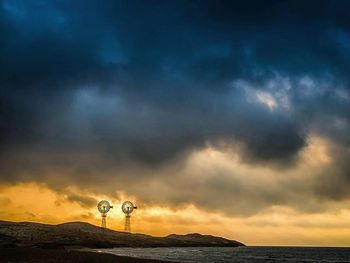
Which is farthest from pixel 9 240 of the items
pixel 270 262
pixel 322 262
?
pixel 322 262

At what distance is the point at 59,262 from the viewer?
61312mm

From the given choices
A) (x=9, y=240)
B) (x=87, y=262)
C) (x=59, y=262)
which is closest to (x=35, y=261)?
(x=59, y=262)

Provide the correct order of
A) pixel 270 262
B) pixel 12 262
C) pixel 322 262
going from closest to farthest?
1. pixel 12 262
2. pixel 270 262
3. pixel 322 262

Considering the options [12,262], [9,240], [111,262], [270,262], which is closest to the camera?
[12,262]

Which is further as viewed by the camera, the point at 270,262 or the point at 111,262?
the point at 270,262

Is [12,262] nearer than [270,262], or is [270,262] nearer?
[12,262]

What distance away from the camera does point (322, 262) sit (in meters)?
129

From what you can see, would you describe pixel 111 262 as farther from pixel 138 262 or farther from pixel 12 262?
pixel 12 262

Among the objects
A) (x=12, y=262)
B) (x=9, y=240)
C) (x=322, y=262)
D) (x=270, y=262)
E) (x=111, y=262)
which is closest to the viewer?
(x=12, y=262)

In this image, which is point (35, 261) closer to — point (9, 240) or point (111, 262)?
point (111, 262)

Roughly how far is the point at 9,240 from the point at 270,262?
330 feet

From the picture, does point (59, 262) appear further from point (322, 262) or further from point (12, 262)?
point (322, 262)

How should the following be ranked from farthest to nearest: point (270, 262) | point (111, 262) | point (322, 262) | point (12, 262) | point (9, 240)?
1. point (9, 240)
2. point (322, 262)
3. point (270, 262)
4. point (111, 262)
5. point (12, 262)

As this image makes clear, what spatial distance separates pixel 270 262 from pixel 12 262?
2943 inches
